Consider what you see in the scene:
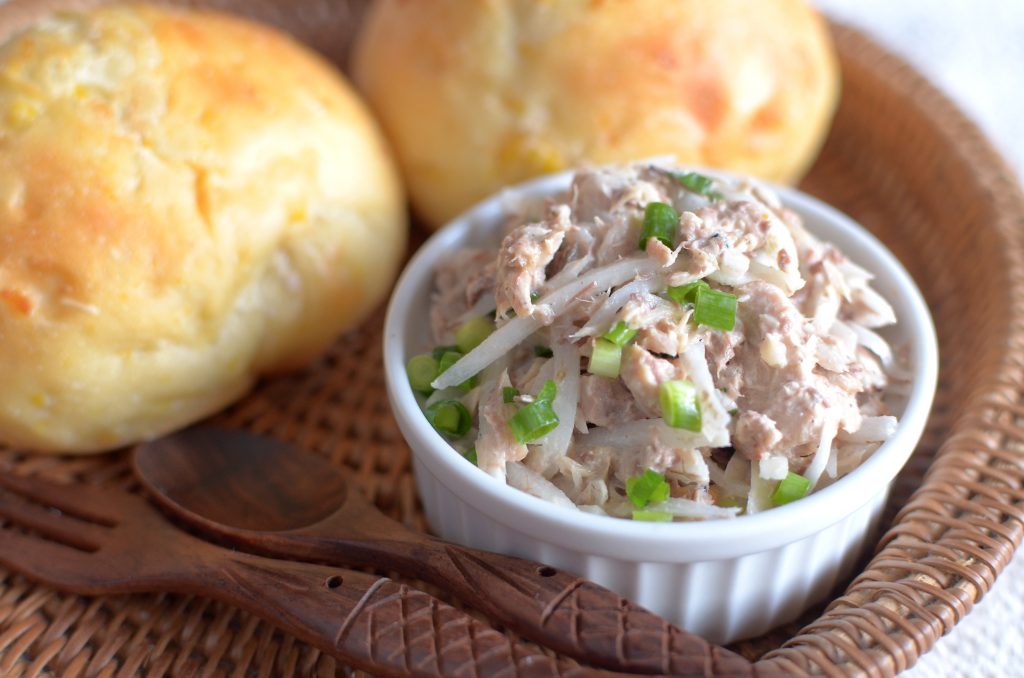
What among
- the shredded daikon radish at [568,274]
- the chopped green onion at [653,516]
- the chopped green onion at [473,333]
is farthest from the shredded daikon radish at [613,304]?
the chopped green onion at [653,516]

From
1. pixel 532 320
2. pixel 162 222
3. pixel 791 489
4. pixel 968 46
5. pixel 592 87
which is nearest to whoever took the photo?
pixel 791 489

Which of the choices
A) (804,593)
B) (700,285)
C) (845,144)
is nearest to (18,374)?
(700,285)

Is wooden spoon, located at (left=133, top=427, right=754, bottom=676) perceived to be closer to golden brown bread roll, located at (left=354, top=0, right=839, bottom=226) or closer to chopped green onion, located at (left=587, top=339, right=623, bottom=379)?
chopped green onion, located at (left=587, top=339, right=623, bottom=379)

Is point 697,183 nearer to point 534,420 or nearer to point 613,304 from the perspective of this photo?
point 613,304

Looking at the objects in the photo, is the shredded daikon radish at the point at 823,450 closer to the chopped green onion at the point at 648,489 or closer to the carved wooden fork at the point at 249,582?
the chopped green onion at the point at 648,489

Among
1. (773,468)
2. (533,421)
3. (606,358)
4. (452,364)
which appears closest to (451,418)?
(452,364)

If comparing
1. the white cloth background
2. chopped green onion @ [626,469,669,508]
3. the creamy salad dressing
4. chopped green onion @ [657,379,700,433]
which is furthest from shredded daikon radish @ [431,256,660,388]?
the white cloth background
